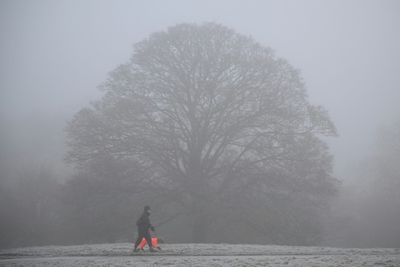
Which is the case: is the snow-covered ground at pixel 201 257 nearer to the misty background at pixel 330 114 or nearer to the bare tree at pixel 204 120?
the bare tree at pixel 204 120

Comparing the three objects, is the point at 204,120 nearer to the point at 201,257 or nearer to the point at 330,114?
the point at 201,257

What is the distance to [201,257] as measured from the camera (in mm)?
15195

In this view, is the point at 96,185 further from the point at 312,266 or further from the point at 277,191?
the point at 312,266

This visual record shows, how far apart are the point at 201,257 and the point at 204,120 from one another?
12.8 meters

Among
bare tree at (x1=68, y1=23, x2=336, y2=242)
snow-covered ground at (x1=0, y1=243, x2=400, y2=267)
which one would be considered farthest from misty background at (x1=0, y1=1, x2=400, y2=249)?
snow-covered ground at (x1=0, y1=243, x2=400, y2=267)

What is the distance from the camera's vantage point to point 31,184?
46.5m

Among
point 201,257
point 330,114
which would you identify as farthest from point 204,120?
point 330,114

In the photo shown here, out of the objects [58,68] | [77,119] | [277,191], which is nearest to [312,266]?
[277,191]

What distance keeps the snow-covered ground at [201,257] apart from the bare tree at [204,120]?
755cm

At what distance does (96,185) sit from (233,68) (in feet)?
35.0

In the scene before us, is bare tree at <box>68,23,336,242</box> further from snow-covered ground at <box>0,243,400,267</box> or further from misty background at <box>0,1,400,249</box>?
snow-covered ground at <box>0,243,400,267</box>

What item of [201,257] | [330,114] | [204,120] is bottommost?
[201,257]

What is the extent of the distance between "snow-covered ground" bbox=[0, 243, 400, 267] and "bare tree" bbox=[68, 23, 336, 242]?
7.55 metres

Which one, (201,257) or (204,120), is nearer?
(201,257)
